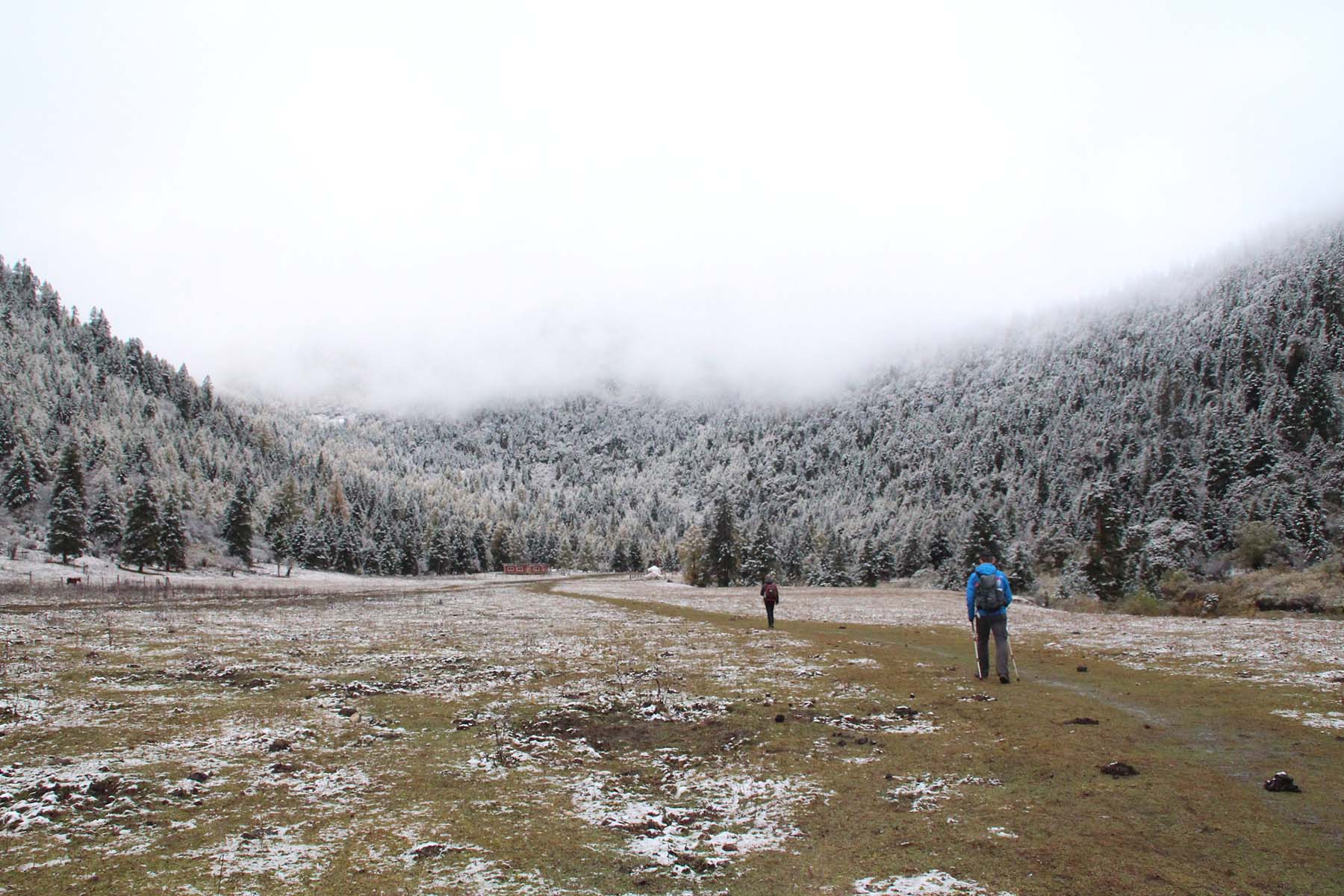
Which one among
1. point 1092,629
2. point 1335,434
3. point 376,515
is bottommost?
point 1092,629

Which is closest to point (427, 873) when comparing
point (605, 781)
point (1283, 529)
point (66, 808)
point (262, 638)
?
point (605, 781)

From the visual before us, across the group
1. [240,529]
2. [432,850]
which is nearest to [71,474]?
[240,529]

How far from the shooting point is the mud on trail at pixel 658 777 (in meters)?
6.90

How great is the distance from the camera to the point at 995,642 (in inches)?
701

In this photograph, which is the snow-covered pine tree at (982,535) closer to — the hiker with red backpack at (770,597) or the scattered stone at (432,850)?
the hiker with red backpack at (770,597)

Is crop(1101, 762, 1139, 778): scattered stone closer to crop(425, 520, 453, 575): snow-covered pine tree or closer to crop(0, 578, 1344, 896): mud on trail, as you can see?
crop(0, 578, 1344, 896): mud on trail

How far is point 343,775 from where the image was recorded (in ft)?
32.8

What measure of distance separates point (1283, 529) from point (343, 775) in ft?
461

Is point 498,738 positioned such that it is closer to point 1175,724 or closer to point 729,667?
point 729,667

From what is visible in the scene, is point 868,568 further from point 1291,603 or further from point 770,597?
point 770,597

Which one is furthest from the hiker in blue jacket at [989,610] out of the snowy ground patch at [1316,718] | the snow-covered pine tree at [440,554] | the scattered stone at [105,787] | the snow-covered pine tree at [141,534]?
the snow-covered pine tree at [440,554]

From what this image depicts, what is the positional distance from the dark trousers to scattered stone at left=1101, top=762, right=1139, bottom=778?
7.73 m

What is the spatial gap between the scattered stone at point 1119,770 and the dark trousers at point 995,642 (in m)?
7.73

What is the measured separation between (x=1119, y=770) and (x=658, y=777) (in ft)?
21.1
